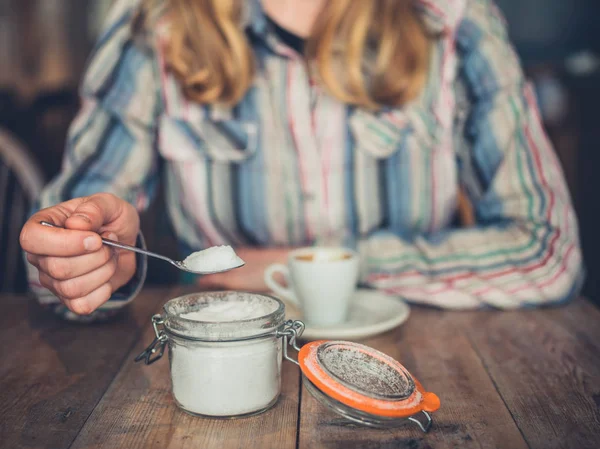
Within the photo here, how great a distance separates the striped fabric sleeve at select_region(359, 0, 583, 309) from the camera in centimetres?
116

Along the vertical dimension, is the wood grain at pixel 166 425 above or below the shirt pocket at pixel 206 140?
below

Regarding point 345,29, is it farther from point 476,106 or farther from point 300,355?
point 300,355

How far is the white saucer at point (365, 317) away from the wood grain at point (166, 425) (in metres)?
0.16

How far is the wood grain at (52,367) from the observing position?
682mm

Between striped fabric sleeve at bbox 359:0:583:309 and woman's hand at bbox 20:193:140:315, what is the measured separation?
0.55 metres

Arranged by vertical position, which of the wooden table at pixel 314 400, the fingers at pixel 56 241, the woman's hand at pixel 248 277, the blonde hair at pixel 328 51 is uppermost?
the blonde hair at pixel 328 51

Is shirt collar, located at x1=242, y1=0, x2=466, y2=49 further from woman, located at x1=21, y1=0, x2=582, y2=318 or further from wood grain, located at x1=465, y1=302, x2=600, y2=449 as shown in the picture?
wood grain, located at x1=465, y1=302, x2=600, y2=449

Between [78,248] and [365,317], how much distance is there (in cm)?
51

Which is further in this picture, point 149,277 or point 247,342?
point 149,277

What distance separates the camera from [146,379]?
0.81m

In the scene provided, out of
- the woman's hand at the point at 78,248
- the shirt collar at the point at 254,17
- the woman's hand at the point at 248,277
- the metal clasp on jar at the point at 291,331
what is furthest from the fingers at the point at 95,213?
the shirt collar at the point at 254,17

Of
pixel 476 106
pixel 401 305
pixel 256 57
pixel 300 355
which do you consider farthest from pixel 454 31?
pixel 300 355

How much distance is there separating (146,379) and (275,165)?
0.78m

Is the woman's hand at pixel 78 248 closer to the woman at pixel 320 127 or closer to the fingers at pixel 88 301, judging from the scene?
the fingers at pixel 88 301
